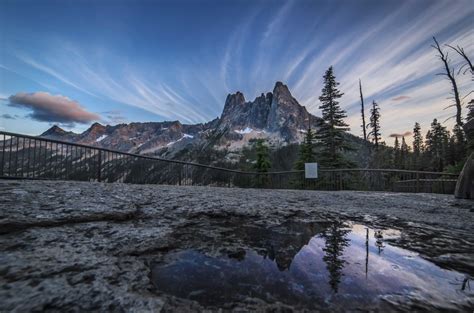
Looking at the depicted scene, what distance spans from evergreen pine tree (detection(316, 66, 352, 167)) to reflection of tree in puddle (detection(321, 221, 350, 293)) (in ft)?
62.0

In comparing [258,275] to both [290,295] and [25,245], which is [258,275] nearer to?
[290,295]

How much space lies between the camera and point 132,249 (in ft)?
5.16

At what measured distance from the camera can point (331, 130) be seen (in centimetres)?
2064

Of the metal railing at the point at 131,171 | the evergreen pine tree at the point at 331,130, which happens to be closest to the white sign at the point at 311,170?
the metal railing at the point at 131,171

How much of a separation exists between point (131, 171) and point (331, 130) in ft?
57.3

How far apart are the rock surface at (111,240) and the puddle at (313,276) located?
13cm

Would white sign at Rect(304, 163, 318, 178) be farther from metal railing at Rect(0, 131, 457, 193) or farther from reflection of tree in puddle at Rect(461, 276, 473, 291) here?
reflection of tree in puddle at Rect(461, 276, 473, 291)

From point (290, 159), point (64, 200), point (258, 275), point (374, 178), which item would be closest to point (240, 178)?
point (374, 178)

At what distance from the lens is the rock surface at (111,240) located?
948 mm

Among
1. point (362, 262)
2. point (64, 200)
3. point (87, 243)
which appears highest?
point (64, 200)

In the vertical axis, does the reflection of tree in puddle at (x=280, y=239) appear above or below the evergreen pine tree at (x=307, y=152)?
below

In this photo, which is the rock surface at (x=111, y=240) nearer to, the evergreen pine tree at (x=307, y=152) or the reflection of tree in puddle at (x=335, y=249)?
the reflection of tree in puddle at (x=335, y=249)

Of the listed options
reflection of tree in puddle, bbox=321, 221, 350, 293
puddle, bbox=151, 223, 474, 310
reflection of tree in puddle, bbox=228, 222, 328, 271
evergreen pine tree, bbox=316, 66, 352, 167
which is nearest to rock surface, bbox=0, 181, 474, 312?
puddle, bbox=151, 223, 474, 310

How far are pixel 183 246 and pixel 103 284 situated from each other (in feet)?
2.33
